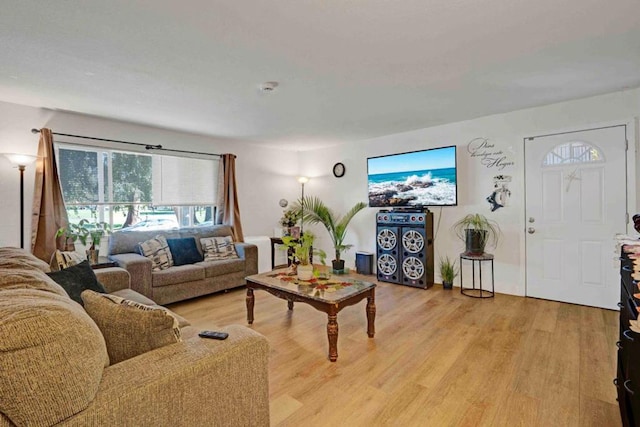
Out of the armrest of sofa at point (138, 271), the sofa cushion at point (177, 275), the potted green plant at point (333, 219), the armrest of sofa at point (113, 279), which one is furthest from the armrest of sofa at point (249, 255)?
the armrest of sofa at point (113, 279)

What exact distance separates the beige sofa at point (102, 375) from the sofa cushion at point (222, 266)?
257 centimetres

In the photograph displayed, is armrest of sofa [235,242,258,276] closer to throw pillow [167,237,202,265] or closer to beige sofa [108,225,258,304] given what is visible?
beige sofa [108,225,258,304]

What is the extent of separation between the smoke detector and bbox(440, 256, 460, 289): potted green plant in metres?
3.21

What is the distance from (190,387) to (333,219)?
190 inches

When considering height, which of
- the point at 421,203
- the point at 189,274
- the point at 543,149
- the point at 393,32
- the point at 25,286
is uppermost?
the point at 393,32

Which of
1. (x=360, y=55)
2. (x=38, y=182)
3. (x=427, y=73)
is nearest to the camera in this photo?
(x=360, y=55)

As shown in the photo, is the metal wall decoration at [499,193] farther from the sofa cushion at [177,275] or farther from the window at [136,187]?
the window at [136,187]

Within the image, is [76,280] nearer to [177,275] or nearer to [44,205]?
[177,275]

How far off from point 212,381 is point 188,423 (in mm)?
140

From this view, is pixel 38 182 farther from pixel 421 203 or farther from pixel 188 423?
pixel 421 203

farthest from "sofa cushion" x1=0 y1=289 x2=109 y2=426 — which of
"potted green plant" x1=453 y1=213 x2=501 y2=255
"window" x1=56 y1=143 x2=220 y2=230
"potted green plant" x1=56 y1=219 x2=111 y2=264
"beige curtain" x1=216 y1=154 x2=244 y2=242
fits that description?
"beige curtain" x1=216 y1=154 x2=244 y2=242

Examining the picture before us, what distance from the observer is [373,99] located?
3346 mm

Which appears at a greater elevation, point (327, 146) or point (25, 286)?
point (327, 146)

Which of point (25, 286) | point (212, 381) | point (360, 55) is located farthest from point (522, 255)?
point (25, 286)
